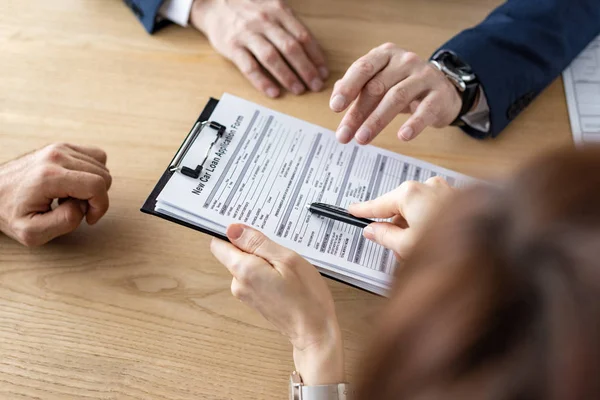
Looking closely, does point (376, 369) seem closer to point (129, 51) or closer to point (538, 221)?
point (538, 221)

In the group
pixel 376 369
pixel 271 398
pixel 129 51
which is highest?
pixel 376 369

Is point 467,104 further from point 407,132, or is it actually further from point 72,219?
point 72,219

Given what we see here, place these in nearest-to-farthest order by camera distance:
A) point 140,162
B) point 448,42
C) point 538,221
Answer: point 538,221
point 140,162
point 448,42

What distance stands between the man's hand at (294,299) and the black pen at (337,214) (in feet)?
0.34

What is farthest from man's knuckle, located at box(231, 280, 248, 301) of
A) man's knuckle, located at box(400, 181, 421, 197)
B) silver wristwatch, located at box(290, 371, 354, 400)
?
man's knuckle, located at box(400, 181, 421, 197)

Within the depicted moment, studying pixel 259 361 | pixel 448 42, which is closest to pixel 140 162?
pixel 259 361

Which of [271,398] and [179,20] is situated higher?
[179,20]

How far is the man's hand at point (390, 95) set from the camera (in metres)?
0.91

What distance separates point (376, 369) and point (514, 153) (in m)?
0.72

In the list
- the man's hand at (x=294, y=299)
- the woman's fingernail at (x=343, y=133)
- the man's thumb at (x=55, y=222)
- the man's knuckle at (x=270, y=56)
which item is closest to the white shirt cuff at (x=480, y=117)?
the woman's fingernail at (x=343, y=133)

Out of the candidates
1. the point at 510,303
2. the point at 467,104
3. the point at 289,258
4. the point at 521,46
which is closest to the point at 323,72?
the point at 467,104

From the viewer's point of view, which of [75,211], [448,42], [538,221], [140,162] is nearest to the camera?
[538,221]

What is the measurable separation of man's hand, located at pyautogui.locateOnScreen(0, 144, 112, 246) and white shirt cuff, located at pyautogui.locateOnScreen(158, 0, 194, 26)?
16.2 inches

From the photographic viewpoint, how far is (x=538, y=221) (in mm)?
341
